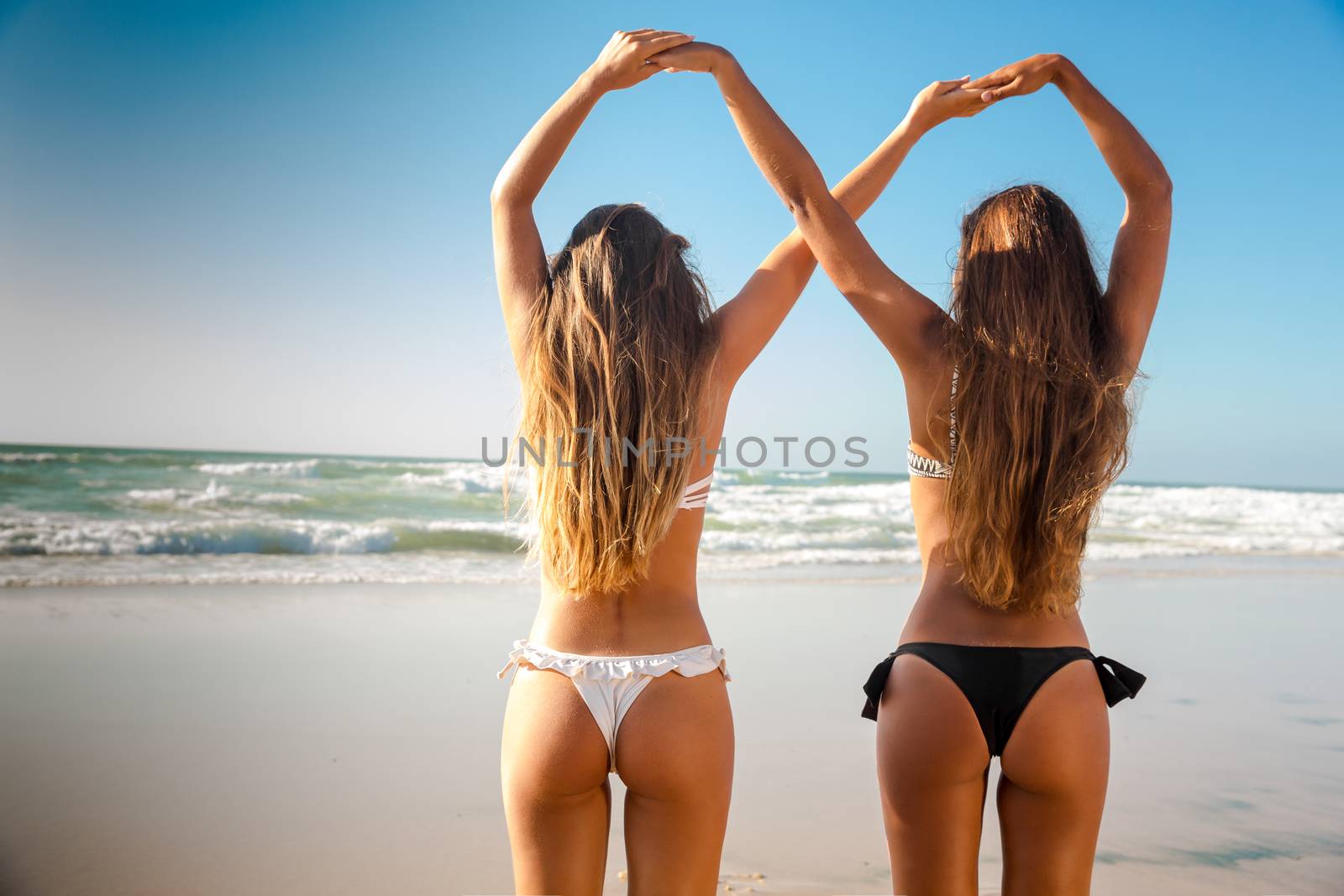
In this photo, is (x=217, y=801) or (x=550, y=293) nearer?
(x=550, y=293)

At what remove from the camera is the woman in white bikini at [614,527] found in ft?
5.63

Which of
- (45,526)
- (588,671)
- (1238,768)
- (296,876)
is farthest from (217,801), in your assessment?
(45,526)

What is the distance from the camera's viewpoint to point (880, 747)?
1.89 meters

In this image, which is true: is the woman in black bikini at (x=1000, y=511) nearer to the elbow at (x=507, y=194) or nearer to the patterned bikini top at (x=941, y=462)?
the patterned bikini top at (x=941, y=462)

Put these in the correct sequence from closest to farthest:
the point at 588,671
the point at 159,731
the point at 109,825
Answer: the point at 588,671 < the point at 109,825 < the point at 159,731

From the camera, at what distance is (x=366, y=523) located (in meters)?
11.1

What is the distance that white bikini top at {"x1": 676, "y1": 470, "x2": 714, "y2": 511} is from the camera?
186cm

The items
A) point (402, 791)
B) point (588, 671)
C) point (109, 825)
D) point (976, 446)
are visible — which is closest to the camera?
point (588, 671)

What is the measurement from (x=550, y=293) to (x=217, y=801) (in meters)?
3.07

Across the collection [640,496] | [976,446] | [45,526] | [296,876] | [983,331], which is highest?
[983,331]

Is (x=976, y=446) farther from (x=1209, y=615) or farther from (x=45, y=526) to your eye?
(x=45, y=526)

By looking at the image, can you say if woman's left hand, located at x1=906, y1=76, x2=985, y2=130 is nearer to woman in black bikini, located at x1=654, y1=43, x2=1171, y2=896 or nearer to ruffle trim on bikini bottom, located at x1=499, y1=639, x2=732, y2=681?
woman in black bikini, located at x1=654, y1=43, x2=1171, y2=896

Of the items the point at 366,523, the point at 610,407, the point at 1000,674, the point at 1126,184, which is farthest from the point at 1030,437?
the point at 366,523

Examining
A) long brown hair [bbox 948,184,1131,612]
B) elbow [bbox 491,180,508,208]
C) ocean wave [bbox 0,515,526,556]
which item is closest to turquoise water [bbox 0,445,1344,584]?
ocean wave [bbox 0,515,526,556]
